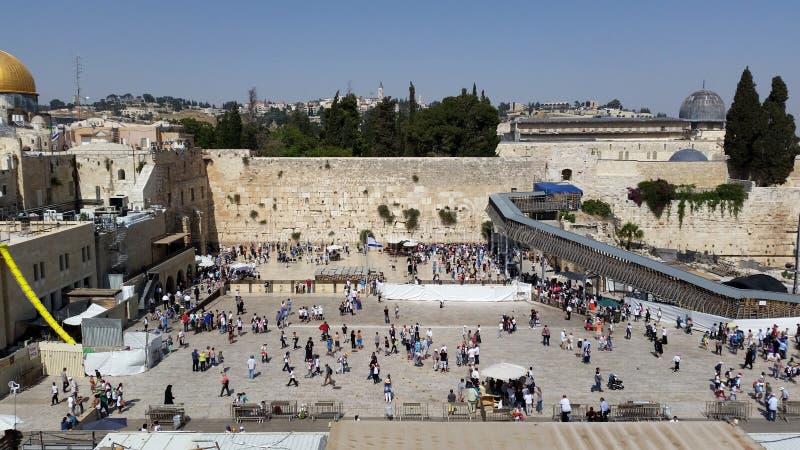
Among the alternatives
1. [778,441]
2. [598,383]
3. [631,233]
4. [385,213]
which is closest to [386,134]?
[385,213]

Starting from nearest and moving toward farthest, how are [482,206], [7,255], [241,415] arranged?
1. [241,415]
2. [7,255]
3. [482,206]

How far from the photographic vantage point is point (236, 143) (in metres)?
45.6

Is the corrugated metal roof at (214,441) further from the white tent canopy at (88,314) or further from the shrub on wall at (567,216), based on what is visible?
the shrub on wall at (567,216)

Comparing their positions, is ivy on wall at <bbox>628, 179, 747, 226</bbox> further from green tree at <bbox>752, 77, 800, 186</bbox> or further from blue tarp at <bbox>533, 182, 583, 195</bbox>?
blue tarp at <bbox>533, 182, 583, 195</bbox>

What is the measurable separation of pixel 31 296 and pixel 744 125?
104 ft

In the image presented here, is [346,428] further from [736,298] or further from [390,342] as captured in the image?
[736,298]

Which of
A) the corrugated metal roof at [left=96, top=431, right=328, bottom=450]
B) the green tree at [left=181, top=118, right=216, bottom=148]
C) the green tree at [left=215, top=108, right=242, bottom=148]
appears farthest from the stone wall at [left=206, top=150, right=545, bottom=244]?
the corrugated metal roof at [left=96, top=431, right=328, bottom=450]

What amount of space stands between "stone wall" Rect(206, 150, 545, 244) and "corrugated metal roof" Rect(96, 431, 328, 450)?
2368cm

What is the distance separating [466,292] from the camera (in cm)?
2400

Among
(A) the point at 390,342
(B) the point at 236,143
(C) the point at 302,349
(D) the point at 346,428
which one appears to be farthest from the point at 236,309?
(B) the point at 236,143

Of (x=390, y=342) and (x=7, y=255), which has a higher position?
(x=7, y=255)

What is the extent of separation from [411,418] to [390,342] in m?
5.35

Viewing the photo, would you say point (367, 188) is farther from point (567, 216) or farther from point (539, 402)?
point (539, 402)

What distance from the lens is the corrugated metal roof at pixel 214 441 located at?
1036 cm
